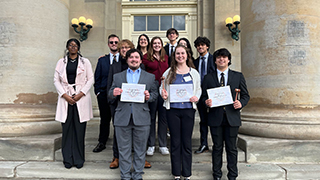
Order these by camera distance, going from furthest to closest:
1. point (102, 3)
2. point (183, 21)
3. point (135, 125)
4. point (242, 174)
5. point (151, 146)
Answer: point (183, 21), point (102, 3), point (151, 146), point (242, 174), point (135, 125)

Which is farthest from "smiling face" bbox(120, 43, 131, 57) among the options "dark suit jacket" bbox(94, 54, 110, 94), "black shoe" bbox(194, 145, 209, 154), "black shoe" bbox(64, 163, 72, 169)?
"black shoe" bbox(194, 145, 209, 154)

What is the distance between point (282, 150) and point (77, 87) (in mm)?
3635

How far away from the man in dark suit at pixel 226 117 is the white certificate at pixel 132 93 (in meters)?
0.94

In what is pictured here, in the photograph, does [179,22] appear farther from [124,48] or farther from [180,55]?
[180,55]

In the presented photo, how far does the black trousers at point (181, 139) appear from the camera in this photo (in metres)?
3.35

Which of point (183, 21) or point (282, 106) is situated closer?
point (282, 106)

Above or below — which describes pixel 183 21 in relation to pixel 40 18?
above

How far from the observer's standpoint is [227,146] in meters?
3.36

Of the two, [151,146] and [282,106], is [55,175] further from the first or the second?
[282,106]

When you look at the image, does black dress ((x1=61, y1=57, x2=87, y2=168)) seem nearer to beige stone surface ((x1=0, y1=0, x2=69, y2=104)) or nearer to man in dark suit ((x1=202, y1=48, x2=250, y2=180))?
beige stone surface ((x1=0, y1=0, x2=69, y2=104))

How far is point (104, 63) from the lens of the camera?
4.43 metres

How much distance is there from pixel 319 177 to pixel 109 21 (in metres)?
7.62

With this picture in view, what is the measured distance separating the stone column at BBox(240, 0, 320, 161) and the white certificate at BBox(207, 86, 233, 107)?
143 cm

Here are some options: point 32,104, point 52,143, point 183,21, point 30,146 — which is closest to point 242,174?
point 52,143
